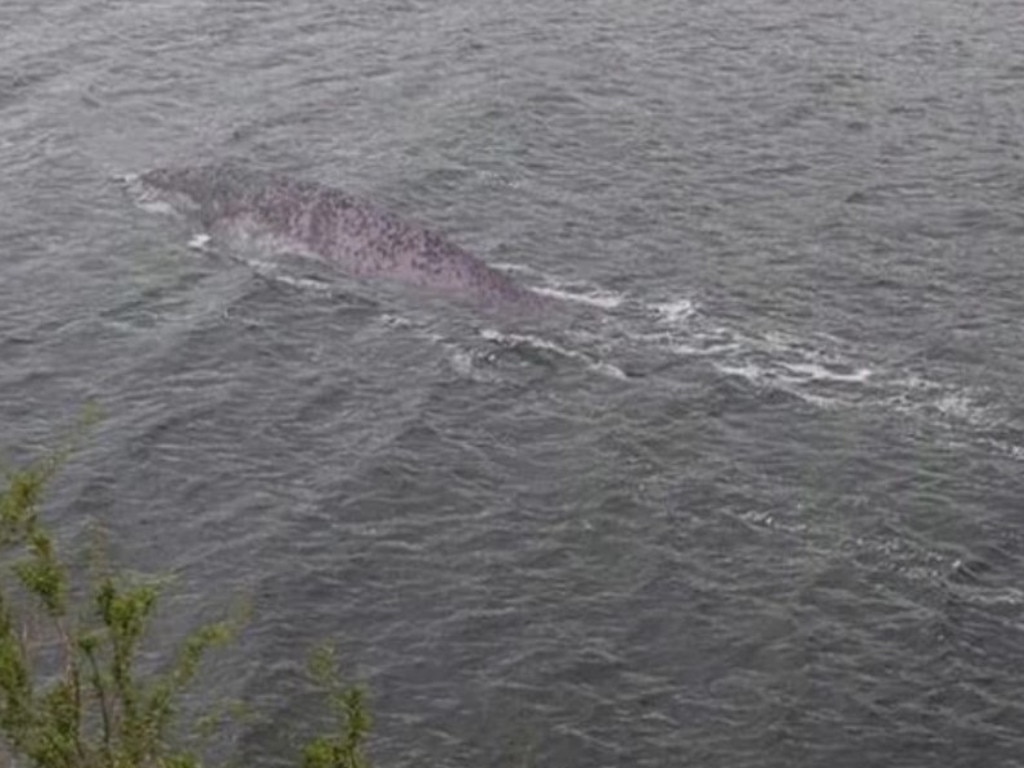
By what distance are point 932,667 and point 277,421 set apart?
534 inches

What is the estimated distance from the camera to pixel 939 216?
42688 millimetres

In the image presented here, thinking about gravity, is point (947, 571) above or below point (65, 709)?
below

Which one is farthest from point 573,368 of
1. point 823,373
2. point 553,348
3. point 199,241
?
point 199,241

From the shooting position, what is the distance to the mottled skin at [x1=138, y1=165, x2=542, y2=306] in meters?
40.7

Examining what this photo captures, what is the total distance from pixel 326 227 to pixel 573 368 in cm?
871

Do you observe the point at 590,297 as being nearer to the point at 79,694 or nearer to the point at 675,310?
the point at 675,310

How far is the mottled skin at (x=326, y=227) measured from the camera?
134 feet

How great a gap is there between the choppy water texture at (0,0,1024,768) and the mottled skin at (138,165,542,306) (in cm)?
74

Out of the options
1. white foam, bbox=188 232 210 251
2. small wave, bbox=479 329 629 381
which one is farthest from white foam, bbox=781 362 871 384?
white foam, bbox=188 232 210 251

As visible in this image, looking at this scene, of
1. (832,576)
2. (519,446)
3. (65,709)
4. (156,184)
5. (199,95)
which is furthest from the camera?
(199,95)

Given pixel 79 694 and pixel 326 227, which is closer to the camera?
pixel 79 694

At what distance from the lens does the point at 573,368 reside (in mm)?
37219

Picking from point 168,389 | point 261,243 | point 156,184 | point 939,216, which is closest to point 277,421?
point 168,389

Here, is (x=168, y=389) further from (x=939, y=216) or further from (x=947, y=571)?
(x=939, y=216)
